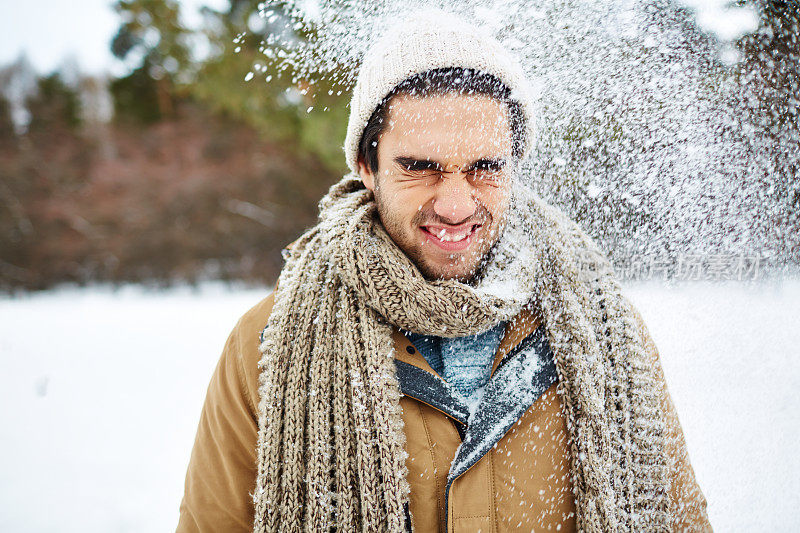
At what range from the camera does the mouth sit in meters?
1.35

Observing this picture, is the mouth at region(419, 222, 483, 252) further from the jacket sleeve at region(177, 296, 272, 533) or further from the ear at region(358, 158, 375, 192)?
the jacket sleeve at region(177, 296, 272, 533)

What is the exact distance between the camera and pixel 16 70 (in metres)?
14.8

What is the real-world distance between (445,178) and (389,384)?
56cm

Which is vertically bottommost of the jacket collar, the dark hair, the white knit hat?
the jacket collar

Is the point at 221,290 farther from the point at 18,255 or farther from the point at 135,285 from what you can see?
the point at 18,255

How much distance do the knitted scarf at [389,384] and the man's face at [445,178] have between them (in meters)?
0.07

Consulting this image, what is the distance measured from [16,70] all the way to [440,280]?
18.5 m

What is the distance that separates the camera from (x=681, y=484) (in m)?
1.37

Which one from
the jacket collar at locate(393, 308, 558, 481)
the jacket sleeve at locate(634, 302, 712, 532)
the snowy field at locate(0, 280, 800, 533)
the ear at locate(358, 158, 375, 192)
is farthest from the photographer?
the snowy field at locate(0, 280, 800, 533)

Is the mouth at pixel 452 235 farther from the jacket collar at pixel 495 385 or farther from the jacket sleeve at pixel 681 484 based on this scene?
the jacket sleeve at pixel 681 484

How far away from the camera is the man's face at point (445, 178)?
50.1 inches

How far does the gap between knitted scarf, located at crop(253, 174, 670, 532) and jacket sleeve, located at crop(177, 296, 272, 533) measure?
8 cm

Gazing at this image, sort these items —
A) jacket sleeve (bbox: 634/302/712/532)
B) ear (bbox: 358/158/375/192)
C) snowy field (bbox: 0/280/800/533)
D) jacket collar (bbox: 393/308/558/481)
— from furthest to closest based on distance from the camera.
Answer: snowy field (bbox: 0/280/800/533)
ear (bbox: 358/158/375/192)
jacket sleeve (bbox: 634/302/712/532)
jacket collar (bbox: 393/308/558/481)

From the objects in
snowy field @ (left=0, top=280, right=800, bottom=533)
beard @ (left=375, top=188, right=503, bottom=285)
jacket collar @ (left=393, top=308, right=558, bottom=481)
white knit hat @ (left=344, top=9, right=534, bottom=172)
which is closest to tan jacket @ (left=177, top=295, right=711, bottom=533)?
jacket collar @ (left=393, top=308, right=558, bottom=481)
